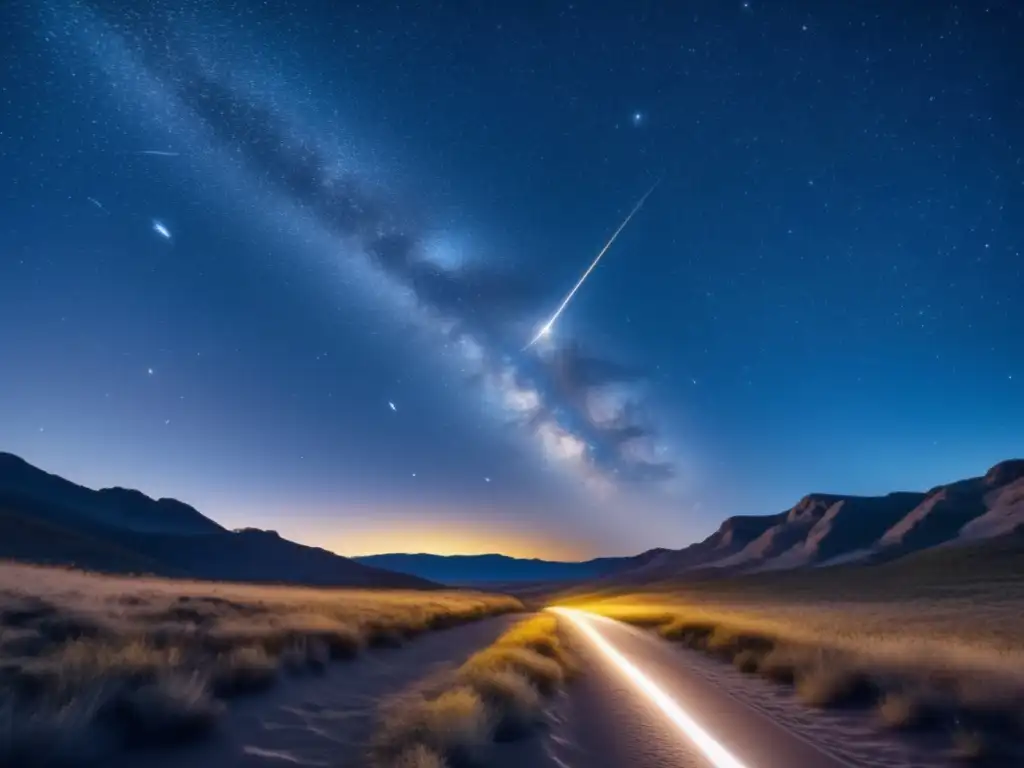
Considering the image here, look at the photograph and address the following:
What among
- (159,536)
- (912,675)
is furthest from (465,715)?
(159,536)

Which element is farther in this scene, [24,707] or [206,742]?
[206,742]

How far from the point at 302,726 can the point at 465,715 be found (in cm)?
267

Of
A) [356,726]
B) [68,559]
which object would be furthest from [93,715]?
[68,559]

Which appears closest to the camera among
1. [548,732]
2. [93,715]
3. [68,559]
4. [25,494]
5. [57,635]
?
[93,715]

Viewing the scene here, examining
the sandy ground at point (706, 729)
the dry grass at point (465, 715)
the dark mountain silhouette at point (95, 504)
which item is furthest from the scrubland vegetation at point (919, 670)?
the dark mountain silhouette at point (95, 504)

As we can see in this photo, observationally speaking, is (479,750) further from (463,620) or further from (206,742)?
(463,620)

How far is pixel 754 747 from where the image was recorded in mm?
8227

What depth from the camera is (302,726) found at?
28.2ft

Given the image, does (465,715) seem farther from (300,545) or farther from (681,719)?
(300,545)

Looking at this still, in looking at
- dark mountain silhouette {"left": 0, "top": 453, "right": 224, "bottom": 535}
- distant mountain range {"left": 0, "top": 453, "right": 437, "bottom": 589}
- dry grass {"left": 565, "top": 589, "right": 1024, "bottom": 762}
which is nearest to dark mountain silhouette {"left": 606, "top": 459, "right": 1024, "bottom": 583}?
distant mountain range {"left": 0, "top": 453, "right": 437, "bottom": 589}

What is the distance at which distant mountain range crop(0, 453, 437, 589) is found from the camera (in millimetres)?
104925

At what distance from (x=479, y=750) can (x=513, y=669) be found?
6260 millimetres

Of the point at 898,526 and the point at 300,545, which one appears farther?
the point at 300,545

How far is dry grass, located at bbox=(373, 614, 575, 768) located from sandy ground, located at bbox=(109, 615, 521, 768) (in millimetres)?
470
